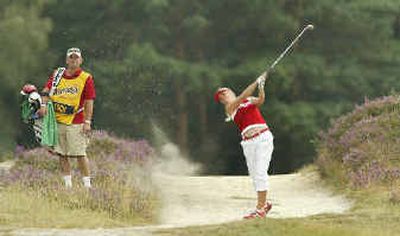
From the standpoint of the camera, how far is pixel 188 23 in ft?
88.0

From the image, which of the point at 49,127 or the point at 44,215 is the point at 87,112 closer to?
the point at 49,127

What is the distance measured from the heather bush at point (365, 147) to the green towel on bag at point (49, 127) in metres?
4.05

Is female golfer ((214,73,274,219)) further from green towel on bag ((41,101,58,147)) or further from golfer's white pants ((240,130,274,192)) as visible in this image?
green towel on bag ((41,101,58,147))

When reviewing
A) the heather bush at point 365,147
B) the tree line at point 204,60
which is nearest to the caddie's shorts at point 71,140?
the heather bush at point 365,147

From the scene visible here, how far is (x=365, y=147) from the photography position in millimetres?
13336

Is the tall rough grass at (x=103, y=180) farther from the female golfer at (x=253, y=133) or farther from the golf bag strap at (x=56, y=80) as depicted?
the female golfer at (x=253, y=133)

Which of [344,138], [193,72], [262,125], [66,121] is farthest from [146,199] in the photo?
[193,72]

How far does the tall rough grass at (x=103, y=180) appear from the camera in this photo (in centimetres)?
942

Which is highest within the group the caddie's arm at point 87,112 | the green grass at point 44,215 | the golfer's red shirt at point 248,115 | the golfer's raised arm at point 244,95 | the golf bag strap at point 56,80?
the golf bag strap at point 56,80

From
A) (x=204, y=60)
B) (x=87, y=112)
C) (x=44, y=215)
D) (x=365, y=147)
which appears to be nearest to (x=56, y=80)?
(x=87, y=112)

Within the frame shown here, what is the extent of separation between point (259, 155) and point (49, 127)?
2603 millimetres

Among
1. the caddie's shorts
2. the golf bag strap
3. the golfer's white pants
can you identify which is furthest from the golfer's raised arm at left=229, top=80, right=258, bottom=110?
the golf bag strap

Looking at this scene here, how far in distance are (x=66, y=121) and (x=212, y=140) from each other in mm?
19338

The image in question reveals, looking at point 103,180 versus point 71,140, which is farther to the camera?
point 103,180
